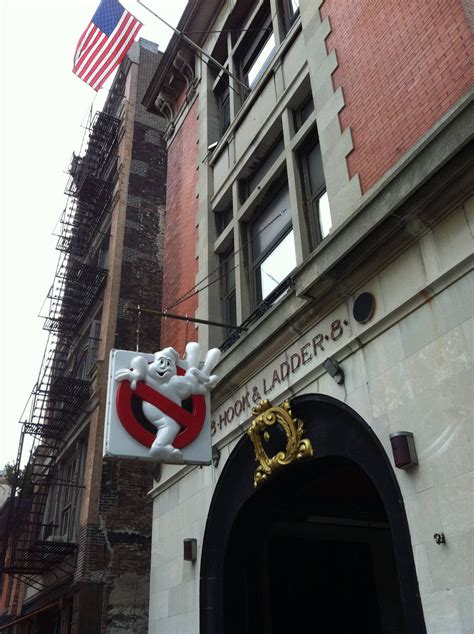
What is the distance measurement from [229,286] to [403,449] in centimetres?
698

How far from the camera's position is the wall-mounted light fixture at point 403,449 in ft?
18.8

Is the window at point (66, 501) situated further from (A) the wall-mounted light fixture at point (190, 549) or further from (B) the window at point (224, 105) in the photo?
(B) the window at point (224, 105)

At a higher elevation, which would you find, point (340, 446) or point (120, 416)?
point (120, 416)

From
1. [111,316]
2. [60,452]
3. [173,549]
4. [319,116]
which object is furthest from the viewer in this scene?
[60,452]

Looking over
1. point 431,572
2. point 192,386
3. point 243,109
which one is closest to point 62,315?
point 243,109

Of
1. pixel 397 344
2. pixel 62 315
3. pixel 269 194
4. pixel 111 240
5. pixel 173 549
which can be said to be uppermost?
pixel 111 240

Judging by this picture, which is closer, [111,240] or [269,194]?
[269,194]

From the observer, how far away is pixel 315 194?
32.4 ft

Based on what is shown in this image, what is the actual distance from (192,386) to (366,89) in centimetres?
463

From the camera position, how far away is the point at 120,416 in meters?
8.20

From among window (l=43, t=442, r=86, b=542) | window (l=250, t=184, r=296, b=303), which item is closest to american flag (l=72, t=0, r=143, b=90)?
window (l=250, t=184, r=296, b=303)

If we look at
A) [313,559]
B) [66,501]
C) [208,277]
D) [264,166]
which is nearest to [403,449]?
[313,559]

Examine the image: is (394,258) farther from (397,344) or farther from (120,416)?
(120,416)

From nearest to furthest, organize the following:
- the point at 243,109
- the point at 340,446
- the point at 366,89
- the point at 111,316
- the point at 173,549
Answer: the point at 340,446 → the point at 366,89 → the point at 173,549 → the point at 243,109 → the point at 111,316
